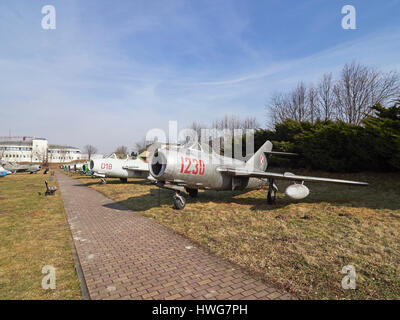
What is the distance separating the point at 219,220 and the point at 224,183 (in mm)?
3080

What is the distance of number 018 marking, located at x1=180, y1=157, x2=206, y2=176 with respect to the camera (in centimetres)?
852

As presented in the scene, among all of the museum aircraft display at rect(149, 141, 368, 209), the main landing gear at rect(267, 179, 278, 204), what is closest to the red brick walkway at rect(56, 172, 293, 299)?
the museum aircraft display at rect(149, 141, 368, 209)

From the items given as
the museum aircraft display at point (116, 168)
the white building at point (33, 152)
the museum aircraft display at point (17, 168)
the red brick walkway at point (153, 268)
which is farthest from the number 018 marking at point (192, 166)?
the white building at point (33, 152)

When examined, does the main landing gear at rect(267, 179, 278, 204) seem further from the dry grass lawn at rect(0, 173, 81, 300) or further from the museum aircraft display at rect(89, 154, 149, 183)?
the museum aircraft display at rect(89, 154, 149, 183)

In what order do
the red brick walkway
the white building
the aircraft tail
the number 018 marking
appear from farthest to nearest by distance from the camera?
the white building
the aircraft tail
the number 018 marking
the red brick walkway

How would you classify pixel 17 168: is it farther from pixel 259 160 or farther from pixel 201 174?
pixel 259 160

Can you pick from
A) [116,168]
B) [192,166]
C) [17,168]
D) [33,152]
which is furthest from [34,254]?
[33,152]

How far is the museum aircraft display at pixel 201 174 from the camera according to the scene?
27.1 ft

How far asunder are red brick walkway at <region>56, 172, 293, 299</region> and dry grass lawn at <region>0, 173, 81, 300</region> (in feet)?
1.02

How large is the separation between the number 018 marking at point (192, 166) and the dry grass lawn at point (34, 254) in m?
4.56

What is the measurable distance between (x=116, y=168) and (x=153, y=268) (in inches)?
636

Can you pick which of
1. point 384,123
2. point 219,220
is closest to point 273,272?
point 219,220

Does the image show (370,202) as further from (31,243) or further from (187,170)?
(31,243)
